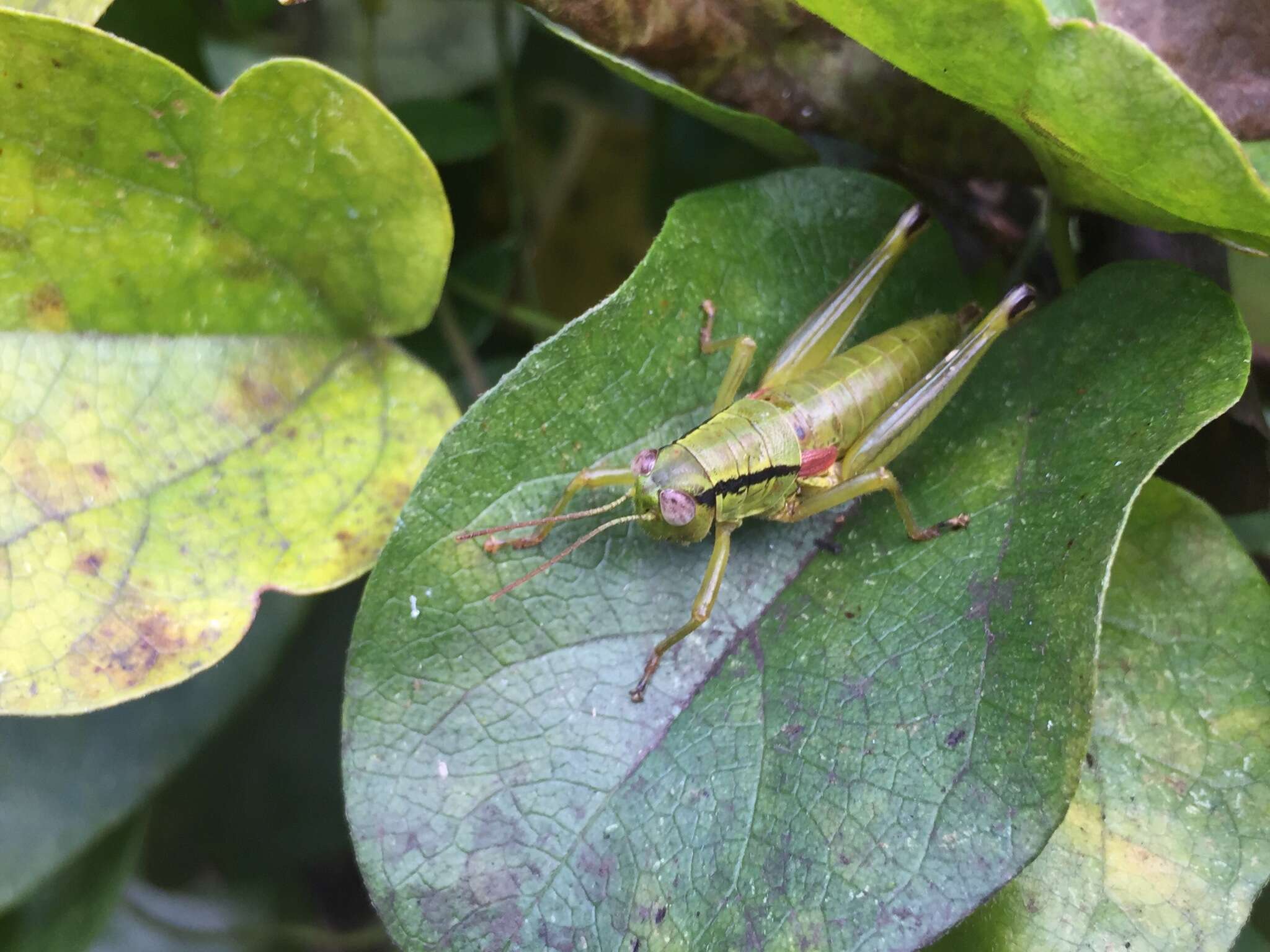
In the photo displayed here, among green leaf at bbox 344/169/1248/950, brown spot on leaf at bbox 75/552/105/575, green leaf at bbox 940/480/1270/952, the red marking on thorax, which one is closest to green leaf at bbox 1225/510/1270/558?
green leaf at bbox 940/480/1270/952

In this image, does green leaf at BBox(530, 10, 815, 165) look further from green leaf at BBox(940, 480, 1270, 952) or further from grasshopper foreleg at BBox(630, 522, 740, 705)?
green leaf at BBox(940, 480, 1270, 952)

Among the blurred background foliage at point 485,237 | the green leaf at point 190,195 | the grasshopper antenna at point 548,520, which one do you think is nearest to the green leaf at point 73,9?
the green leaf at point 190,195

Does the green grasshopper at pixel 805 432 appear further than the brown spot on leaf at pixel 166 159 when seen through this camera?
Yes

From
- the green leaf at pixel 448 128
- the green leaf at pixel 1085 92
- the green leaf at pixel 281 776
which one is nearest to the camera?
the green leaf at pixel 1085 92

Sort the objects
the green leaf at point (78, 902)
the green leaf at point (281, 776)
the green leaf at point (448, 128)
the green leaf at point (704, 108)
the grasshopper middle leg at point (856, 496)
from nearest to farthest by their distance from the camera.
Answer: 1. the green leaf at point (704, 108)
2. the grasshopper middle leg at point (856, 496)
3. the green leaf at point (78, 902)
4. the green leaf at point (448, 128)
5. the green leaf at point (281, 776)

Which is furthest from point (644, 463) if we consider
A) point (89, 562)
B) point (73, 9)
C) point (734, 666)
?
point (73, 9)

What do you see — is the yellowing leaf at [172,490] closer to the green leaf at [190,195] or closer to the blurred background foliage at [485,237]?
the green leaf at [190,195]

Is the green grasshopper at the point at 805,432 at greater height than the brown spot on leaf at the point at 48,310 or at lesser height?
lesser
